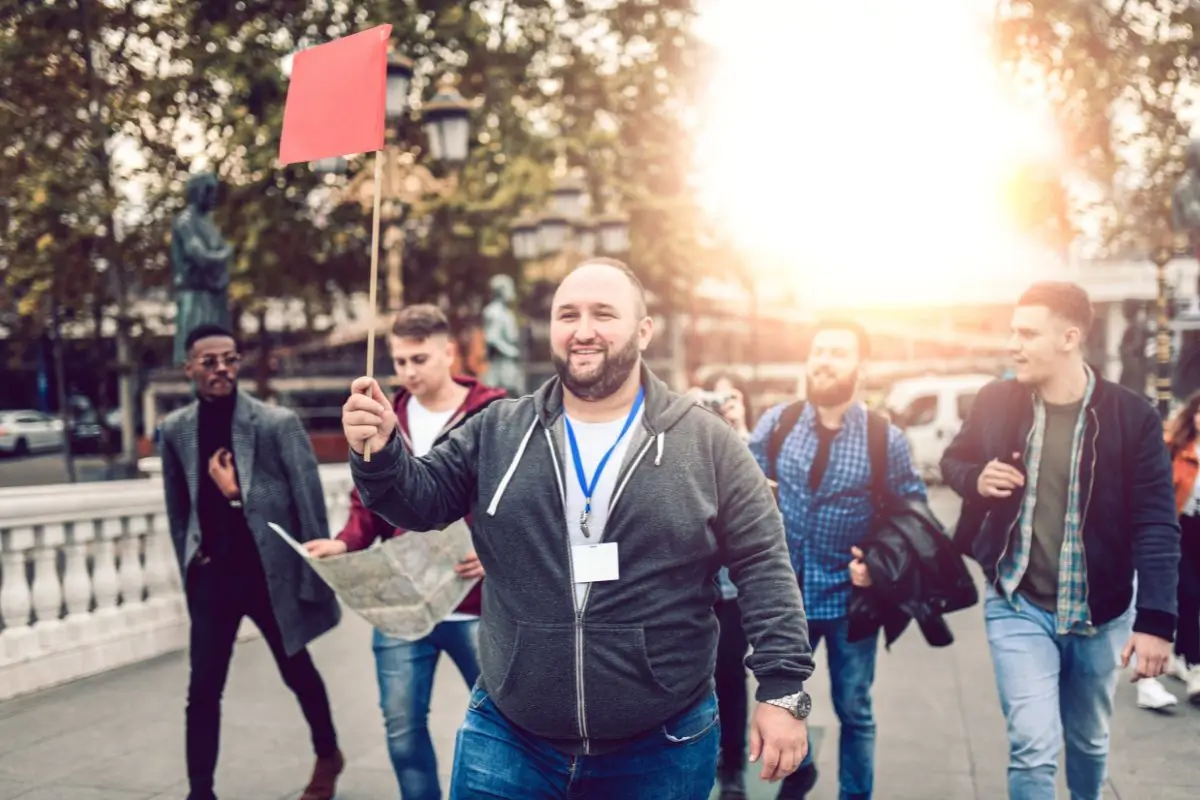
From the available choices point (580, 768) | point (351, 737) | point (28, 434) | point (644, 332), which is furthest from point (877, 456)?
point (28, 434)

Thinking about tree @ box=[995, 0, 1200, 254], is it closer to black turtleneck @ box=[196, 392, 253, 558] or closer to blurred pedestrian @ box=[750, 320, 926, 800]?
blurred pedestrian @ box=[750, 320, 926, 800]

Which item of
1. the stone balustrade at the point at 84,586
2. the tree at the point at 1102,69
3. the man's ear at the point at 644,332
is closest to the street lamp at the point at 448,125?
the stone balustrade at the point at 84,586

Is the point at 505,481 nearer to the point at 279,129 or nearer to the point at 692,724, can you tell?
the point at 692,724

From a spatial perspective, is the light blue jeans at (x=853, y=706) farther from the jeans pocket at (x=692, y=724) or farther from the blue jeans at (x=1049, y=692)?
the jeans pocket at (x=692, y=724)

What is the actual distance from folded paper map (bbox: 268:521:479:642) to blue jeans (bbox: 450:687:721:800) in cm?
110

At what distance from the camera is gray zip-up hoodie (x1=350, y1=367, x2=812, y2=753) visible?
2.29 metres

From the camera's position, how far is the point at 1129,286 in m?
38.6

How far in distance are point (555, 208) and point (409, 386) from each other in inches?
444

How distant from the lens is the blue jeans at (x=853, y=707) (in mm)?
3881

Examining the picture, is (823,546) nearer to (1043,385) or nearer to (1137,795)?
(1043,385)

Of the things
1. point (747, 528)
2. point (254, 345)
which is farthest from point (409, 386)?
point (254, 345)

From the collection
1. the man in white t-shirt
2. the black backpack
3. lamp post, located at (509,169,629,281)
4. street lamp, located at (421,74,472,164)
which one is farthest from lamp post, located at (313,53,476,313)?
the black backpack

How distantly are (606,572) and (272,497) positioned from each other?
2331mm

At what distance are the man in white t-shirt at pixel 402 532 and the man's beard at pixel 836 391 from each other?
47.6 inches
